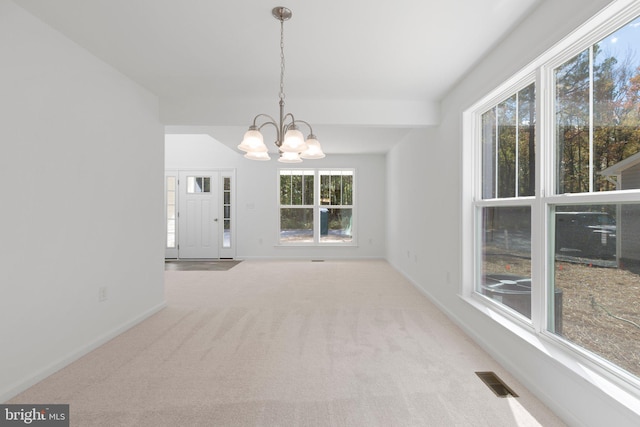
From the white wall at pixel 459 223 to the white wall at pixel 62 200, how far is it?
3312mm

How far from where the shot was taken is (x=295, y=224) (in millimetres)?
7496

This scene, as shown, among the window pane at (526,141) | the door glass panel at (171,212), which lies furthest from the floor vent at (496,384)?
the door glass panel at (171,212)

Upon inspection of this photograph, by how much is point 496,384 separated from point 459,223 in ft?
4.94

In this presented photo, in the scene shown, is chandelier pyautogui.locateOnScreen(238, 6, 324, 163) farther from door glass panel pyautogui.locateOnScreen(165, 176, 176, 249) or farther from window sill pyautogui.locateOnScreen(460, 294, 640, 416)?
door glass panel pyautogui.locateOnScreen(165, 176, 176, 249)

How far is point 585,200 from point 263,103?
3102 mm

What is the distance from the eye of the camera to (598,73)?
1.71m

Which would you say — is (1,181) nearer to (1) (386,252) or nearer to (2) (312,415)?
(2) (312,415)

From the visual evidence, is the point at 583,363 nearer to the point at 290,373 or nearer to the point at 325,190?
the point at 290,373

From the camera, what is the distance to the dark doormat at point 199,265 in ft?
20.6

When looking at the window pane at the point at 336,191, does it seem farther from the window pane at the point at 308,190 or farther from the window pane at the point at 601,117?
the window pane at the point at 601,117

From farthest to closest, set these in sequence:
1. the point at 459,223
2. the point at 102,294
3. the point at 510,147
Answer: the point at 459,223 → the point at 102,294 → the point at 510,147

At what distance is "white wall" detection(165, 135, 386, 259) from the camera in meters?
7.31

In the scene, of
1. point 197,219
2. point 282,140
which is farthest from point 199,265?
point 282,140

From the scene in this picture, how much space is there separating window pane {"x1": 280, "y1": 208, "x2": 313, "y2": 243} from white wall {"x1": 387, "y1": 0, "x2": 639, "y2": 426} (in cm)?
214
